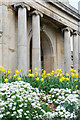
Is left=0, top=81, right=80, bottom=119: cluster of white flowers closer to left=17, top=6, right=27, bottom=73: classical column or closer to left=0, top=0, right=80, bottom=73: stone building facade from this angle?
left=17, top=6, right=27, bottom=73: classical column

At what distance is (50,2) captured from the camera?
1567cm

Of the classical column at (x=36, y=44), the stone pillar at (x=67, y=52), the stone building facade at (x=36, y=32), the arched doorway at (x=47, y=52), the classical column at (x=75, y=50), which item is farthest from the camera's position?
the classical column at (x=75, y=50)

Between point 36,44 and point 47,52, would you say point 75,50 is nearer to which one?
point 47,52

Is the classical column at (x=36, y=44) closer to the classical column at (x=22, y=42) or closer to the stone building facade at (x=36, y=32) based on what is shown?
the stone building facade at (x=36, y=32)

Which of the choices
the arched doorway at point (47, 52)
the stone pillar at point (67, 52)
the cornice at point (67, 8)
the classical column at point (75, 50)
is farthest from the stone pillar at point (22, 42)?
the classical column at point (75, 50)

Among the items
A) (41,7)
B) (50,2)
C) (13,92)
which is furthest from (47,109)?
(50,2)

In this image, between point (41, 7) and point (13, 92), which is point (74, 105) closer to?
point (13, 92)

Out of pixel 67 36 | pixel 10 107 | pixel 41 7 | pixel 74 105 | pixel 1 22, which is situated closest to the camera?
pixel 10 107

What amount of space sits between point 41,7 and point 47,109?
1036 cm

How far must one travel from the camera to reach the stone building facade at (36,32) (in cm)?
1303

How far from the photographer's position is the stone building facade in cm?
1303

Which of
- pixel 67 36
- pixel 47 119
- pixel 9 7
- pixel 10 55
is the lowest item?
pixel 47 119

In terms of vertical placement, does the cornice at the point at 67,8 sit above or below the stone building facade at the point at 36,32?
above

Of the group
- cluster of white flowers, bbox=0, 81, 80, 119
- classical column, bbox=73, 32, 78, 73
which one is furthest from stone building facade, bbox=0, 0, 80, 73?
cluster of white flowers, bbox=0, 81, 80, 119
